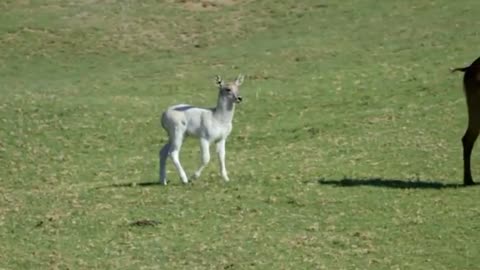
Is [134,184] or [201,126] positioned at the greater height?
[201,126]

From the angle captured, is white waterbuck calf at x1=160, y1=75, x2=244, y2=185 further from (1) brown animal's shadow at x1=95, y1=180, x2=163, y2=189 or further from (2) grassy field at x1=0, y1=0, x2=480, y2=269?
(2) grassy field at x1=0, y1=0, x2=480, y2=269

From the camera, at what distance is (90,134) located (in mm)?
20172

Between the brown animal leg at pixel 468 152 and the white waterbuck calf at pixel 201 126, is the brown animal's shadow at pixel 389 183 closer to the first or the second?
the brown animal leg at pixel 468 152

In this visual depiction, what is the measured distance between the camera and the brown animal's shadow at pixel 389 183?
569 inches

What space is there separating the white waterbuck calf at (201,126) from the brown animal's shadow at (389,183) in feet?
4.79

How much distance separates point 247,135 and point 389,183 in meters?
5.44

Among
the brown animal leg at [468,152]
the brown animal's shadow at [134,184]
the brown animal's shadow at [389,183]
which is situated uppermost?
the brown animal leg at [468,152]

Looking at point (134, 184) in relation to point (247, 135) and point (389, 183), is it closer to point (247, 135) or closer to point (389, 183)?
point (389, 183)

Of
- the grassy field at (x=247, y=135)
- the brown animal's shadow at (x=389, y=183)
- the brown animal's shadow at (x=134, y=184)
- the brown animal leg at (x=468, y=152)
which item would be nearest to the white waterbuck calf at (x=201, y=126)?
the brown animal's shadow at (x=134, y=184)

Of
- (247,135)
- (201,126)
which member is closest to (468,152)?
(201,126)

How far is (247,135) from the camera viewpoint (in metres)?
19.9

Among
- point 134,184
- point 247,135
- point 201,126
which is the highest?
point 201,126

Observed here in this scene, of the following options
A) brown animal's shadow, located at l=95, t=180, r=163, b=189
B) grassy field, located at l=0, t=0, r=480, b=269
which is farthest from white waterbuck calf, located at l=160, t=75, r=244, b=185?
grassy field, located at l=0, t=0, r=480, b=269

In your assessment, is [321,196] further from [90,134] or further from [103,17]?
[103,17]
